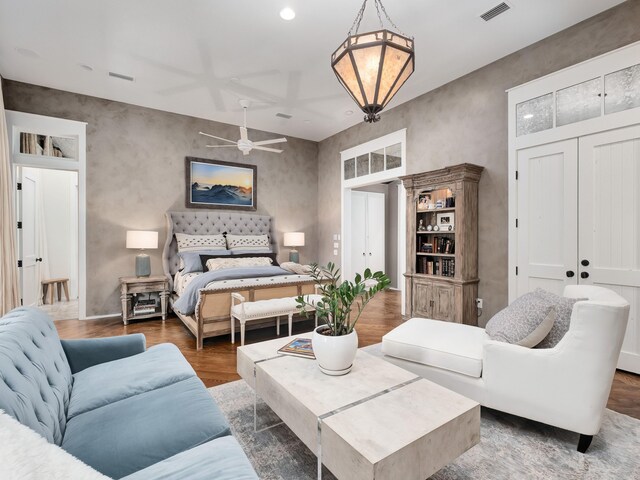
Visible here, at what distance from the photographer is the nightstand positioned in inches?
177

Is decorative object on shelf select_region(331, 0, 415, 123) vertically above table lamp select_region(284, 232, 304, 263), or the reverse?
decorative object on shelf select_region(331, 0, 415, 123)

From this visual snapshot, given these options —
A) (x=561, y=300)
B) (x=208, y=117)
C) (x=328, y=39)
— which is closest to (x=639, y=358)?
(x=561, y=300)

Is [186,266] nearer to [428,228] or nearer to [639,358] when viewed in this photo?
[428,228]

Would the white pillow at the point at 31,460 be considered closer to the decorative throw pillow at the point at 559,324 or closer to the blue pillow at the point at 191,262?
the decorative throw pillow at the point at 559,324

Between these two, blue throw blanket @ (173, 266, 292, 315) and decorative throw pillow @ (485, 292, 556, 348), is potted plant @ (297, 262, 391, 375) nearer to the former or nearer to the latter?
decorative throw pillow @ (485, 292, 556, 348)

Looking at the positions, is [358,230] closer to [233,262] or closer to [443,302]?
[233,262]

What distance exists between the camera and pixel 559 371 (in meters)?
1.80

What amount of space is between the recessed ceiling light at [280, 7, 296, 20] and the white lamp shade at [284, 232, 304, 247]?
3.88 metres

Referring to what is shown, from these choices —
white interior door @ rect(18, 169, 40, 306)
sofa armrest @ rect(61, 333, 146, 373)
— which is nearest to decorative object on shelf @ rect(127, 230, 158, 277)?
white interior door @ rect(18, 169, 40, 306)

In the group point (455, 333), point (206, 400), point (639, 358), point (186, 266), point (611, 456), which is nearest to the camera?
point (206, 400)

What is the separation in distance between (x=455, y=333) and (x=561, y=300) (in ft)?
2.47

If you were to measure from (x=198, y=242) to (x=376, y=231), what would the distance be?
402 cm

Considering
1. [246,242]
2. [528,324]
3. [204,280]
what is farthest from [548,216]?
[246,242]

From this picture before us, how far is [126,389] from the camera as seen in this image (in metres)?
1.58
